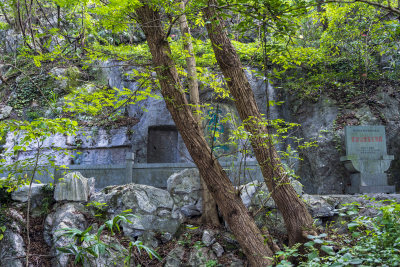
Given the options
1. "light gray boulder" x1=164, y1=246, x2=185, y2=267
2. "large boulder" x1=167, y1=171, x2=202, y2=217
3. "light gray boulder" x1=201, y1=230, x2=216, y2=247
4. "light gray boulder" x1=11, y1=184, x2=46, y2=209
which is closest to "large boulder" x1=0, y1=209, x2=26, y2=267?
"light gray boulder" x1=11, y1=184, x2=46, y2=209

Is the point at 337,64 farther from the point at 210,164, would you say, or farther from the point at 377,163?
the point at 210,164

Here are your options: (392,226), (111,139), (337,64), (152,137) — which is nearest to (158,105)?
(152,137)

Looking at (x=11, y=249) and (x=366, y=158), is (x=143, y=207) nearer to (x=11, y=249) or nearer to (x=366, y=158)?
(x=11, y=249)

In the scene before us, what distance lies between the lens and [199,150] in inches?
178

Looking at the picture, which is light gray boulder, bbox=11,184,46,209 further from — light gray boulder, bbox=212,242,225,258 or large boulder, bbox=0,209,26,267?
light gray boulder, bbox=212,242,225,258

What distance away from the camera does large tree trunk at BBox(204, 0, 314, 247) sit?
4480mm

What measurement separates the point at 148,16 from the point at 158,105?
7.31 meters

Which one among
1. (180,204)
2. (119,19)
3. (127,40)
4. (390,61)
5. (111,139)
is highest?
(127,40)

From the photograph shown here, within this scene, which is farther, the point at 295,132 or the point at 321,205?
the point at 295,132

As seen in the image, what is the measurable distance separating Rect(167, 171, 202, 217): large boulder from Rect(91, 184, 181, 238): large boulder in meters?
0.18

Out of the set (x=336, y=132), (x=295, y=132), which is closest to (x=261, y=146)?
(x=336, y=132)

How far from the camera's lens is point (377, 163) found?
864 cm

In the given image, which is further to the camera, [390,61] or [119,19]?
[390,61]

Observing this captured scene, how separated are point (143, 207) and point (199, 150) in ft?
8.35
